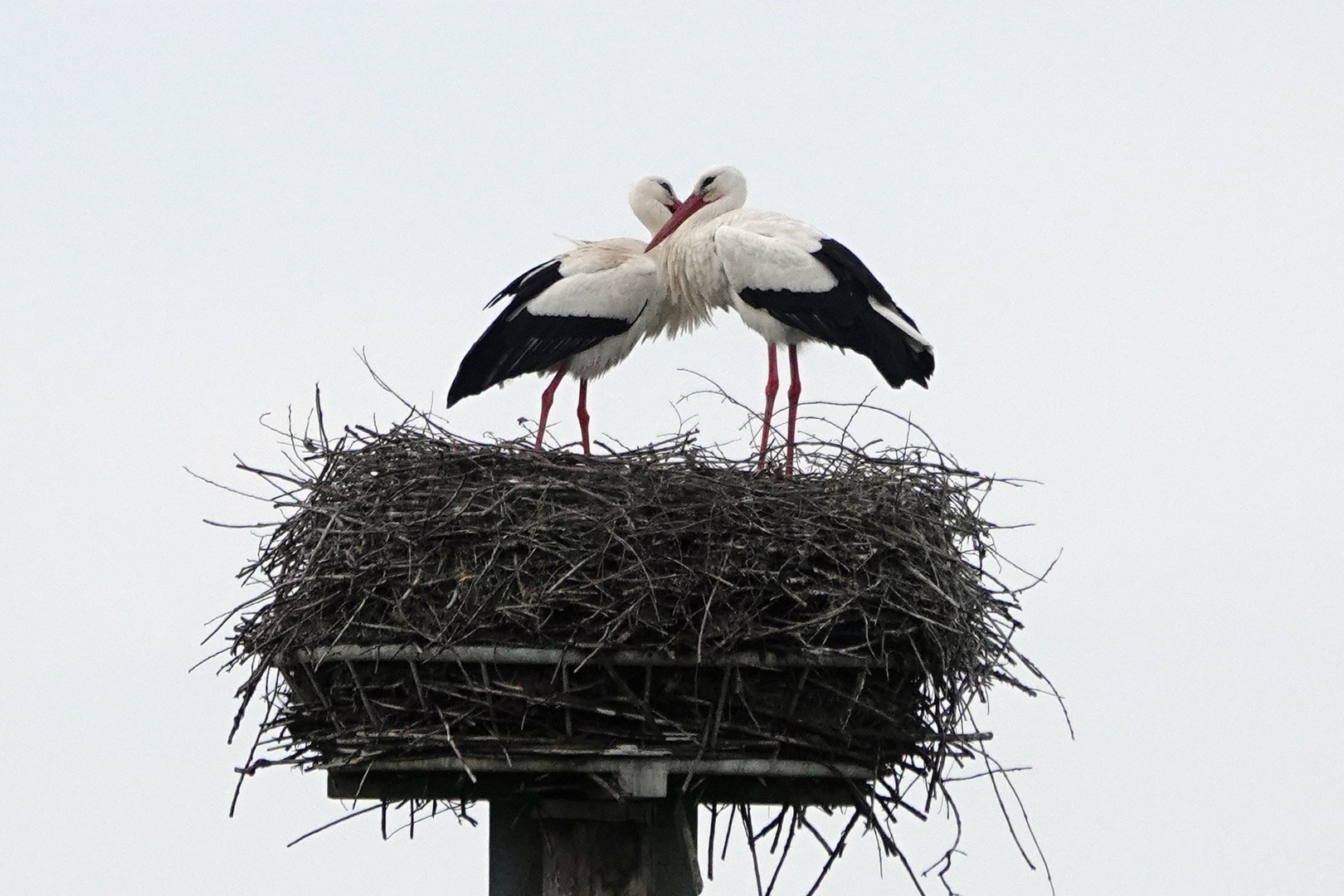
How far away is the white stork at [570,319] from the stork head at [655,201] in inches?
18.3

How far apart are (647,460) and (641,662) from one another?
94 centimetres

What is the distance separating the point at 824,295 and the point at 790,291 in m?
0.14

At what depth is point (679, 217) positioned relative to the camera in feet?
28.8

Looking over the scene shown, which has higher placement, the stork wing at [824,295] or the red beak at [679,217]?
the red beak at [679,217]

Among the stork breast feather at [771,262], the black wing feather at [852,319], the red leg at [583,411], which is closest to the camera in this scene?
the black wing feather at [852,319]

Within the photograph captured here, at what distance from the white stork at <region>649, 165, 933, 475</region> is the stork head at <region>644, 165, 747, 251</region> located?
25cm

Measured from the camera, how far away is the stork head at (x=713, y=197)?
28.6 feet

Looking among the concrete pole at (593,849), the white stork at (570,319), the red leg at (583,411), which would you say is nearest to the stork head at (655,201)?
the white stork at (570,319)

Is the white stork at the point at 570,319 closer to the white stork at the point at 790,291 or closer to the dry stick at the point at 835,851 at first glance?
the white stork at the point at 790,291

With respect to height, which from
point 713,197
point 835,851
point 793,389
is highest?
point 713,197

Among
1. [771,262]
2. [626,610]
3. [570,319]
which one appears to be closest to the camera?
[626,610]

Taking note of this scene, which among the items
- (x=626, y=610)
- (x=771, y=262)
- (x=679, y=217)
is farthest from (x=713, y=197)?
(x=626, y=610)

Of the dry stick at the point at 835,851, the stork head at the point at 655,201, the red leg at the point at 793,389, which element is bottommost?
the dry stick at the point at 835,851

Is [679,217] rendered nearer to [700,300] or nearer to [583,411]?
[700,300]
